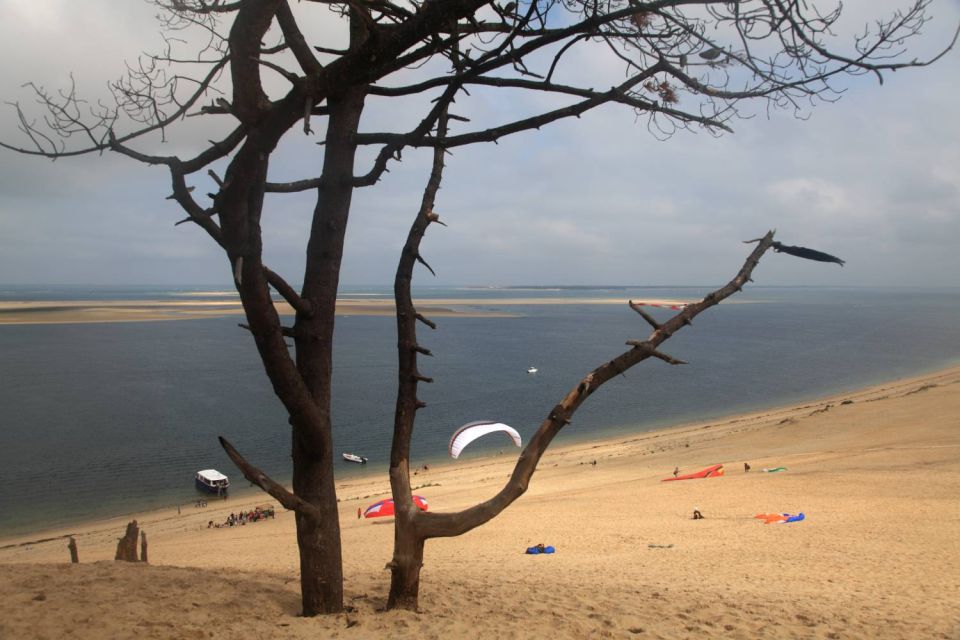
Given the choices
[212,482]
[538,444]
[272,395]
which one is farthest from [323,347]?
[272,395]

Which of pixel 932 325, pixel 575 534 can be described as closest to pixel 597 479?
pixel 575 534

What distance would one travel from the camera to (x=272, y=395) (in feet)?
140

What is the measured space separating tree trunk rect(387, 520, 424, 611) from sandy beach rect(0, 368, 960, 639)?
158mm

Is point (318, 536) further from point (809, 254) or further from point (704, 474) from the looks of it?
point (704, 474)

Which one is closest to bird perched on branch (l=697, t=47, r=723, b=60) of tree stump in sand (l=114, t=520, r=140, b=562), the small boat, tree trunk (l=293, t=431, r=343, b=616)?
tree trunk (l=293, t=431, r=343, b=616)

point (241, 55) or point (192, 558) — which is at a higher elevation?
point (241, 55)

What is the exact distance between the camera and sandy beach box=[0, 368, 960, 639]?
15.7 feet

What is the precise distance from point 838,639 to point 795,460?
1851 centimetres

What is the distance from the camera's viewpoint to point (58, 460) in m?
26.5

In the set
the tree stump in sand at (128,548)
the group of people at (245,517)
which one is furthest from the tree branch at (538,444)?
the group of people at (245,517)

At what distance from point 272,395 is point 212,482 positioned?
764 inches

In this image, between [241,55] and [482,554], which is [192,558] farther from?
[241,55]

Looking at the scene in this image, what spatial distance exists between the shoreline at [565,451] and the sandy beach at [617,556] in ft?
0.73

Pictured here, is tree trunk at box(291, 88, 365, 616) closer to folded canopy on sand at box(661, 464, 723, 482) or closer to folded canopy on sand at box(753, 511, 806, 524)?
folded canopy on sand at box(753, 511, 806, 524)
